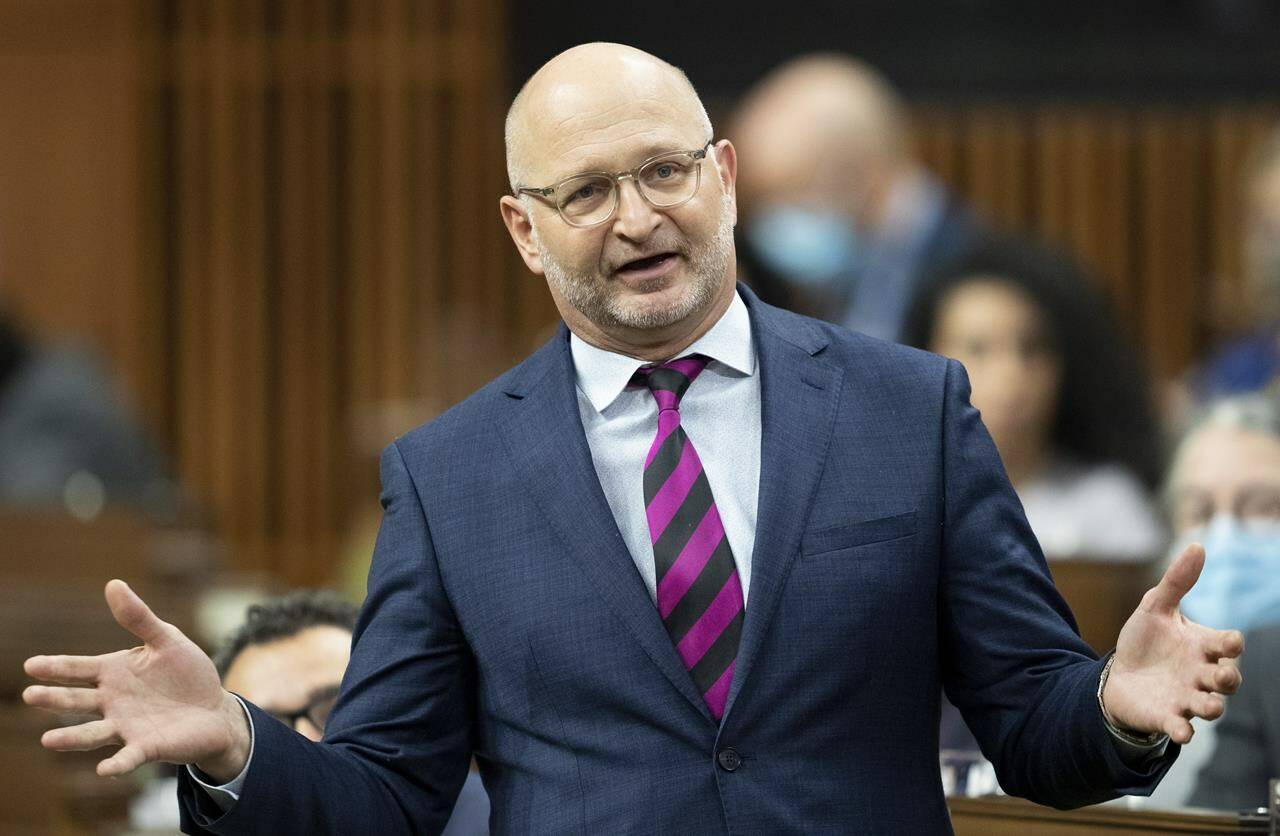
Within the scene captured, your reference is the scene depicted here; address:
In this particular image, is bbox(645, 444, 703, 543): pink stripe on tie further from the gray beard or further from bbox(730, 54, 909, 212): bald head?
bbox(730, 54, 909, 212): bald head

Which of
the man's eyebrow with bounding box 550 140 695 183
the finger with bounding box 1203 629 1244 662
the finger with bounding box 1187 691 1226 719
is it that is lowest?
the finger with bounding box 1187 691 1226 719

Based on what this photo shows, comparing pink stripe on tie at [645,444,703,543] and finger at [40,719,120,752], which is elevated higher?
pink stripe on tie at [645,444,703,543]

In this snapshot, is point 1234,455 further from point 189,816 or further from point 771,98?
point 771,98

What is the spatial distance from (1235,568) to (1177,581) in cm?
125

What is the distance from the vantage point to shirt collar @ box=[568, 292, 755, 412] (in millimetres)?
2180

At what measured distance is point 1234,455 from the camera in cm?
341

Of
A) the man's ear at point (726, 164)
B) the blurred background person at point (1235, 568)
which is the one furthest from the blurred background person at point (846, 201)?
the man's ear at point (726, 164)

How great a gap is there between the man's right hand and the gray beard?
0.58m

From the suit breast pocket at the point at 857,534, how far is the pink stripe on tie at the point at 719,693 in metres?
→ 0.15

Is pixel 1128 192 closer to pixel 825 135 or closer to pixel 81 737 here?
pixel 825 135

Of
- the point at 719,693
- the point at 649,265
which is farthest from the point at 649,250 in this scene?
the point at 719,693

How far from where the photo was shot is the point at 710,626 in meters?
2.06

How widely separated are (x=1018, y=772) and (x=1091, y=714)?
17 centimetres

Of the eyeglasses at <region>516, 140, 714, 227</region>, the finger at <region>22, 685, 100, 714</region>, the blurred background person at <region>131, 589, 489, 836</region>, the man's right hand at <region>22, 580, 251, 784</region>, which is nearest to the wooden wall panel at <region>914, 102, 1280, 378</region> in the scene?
the blurred background person at <region>131, 589, 489, 836</region>
